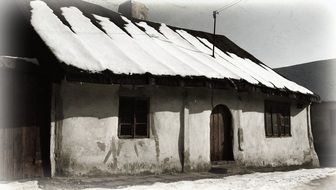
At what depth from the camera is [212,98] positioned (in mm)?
9766

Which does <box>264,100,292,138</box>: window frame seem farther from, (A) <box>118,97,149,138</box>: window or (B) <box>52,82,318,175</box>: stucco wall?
(A) <box>118,97,149,138</box>: window

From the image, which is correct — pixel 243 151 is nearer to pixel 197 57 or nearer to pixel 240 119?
pixel 240 119

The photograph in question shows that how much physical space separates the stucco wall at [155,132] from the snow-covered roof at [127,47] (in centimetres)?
62

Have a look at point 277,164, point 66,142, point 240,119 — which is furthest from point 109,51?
point 277,164

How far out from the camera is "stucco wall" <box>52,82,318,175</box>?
749 cm

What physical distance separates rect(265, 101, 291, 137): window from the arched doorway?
67.5 inches

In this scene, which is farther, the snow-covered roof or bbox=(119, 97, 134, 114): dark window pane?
bbox=(119, 97, 134, 114): dark window pane

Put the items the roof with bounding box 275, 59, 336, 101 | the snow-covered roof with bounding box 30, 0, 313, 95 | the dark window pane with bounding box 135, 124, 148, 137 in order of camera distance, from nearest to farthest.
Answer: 1. the snow-covered roof with bounding box 30, 0, 313, 95
2. the dark window pane with bounding box 135, 124, 148, 137
3. the roof with bounding box 275, 59, 336, 101

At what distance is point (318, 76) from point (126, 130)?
19.3m

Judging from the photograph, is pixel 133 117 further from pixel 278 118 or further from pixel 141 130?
pixel 278 118

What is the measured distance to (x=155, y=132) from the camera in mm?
8695

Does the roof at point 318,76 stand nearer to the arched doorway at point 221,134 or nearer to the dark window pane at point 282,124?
the dark window pane at point 282,124

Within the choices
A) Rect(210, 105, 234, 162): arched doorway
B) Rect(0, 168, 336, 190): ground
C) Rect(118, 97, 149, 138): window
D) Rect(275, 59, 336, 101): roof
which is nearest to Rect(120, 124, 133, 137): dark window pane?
Rect(118, 97, 149, 138): window

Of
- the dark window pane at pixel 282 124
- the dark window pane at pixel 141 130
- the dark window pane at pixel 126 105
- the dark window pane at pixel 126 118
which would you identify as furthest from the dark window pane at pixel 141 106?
the dark window pane at pixel 282 124
